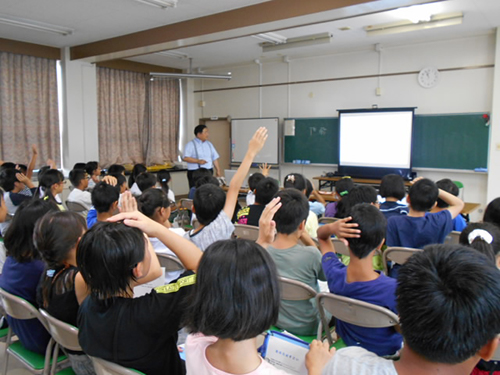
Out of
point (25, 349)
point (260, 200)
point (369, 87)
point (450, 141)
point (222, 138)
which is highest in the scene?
point (369, 87)

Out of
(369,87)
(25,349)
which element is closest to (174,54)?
(369,87)

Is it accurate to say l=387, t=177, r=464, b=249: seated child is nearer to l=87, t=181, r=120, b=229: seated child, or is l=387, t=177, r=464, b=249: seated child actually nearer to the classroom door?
l=87, t=181, r=120, b=229: seated child

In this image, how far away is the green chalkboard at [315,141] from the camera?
7246mm

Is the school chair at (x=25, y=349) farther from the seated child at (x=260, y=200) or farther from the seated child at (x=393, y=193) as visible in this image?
the seated child at (x=393, y=193)

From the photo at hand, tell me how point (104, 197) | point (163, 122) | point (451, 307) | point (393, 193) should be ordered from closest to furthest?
1. point (451, 307)
2. point (104, 197)
3. point (393, 193)
4. point (163, 122)

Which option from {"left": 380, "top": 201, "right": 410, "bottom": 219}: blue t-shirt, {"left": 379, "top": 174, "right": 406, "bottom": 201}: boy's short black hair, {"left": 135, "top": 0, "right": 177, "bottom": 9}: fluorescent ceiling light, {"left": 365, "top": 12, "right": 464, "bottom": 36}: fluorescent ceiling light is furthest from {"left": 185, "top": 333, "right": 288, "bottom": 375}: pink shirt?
{"left": 365, "top": 12, "right": 464, "bottom": 36}: fluorescent ceiling light

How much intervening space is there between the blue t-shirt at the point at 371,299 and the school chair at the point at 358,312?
8 centimetres

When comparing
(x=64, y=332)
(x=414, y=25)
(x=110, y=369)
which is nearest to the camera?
(x=110, y=369)

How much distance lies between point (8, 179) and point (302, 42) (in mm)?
4575

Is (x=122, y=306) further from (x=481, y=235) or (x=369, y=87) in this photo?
(x=369, y=87)

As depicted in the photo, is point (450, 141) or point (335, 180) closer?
point (450, 141)

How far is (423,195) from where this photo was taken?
2668 millimetres

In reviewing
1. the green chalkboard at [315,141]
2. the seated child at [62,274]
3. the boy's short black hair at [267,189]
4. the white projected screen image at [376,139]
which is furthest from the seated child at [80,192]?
the white projected screen image at [376,139]

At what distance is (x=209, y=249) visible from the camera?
3.30ft
